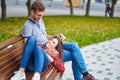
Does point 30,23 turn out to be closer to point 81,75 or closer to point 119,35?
point 81,75

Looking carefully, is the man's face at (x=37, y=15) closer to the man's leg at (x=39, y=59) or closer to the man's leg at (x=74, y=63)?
the man's leg at (x=39, y=59)

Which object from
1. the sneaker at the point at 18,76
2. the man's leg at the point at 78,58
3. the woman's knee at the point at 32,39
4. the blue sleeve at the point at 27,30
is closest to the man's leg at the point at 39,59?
the woman's knee at the point at 32,39

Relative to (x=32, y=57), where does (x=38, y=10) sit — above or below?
above

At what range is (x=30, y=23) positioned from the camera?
18.2ft

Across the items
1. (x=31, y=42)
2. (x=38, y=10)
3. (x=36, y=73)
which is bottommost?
(x=36, y=73)

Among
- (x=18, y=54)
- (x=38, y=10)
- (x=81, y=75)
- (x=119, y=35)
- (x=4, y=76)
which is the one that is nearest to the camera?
(x=4, y=76)

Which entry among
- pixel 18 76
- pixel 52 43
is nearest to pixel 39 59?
pixel 18 76

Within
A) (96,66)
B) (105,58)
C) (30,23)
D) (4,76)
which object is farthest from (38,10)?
(105,58)

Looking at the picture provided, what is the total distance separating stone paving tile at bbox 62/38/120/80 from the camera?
24.9 feet

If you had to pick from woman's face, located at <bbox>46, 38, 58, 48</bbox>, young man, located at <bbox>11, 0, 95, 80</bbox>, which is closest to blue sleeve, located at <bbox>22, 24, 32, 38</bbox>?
young man, located at <bbox>11, 0, 95, 80</bbox>

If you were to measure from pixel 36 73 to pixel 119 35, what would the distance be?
9.51 metres

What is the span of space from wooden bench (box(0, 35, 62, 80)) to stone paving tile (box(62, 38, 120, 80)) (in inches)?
71.7

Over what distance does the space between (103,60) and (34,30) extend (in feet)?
13.0

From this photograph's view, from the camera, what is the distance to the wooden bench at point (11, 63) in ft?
16.3
